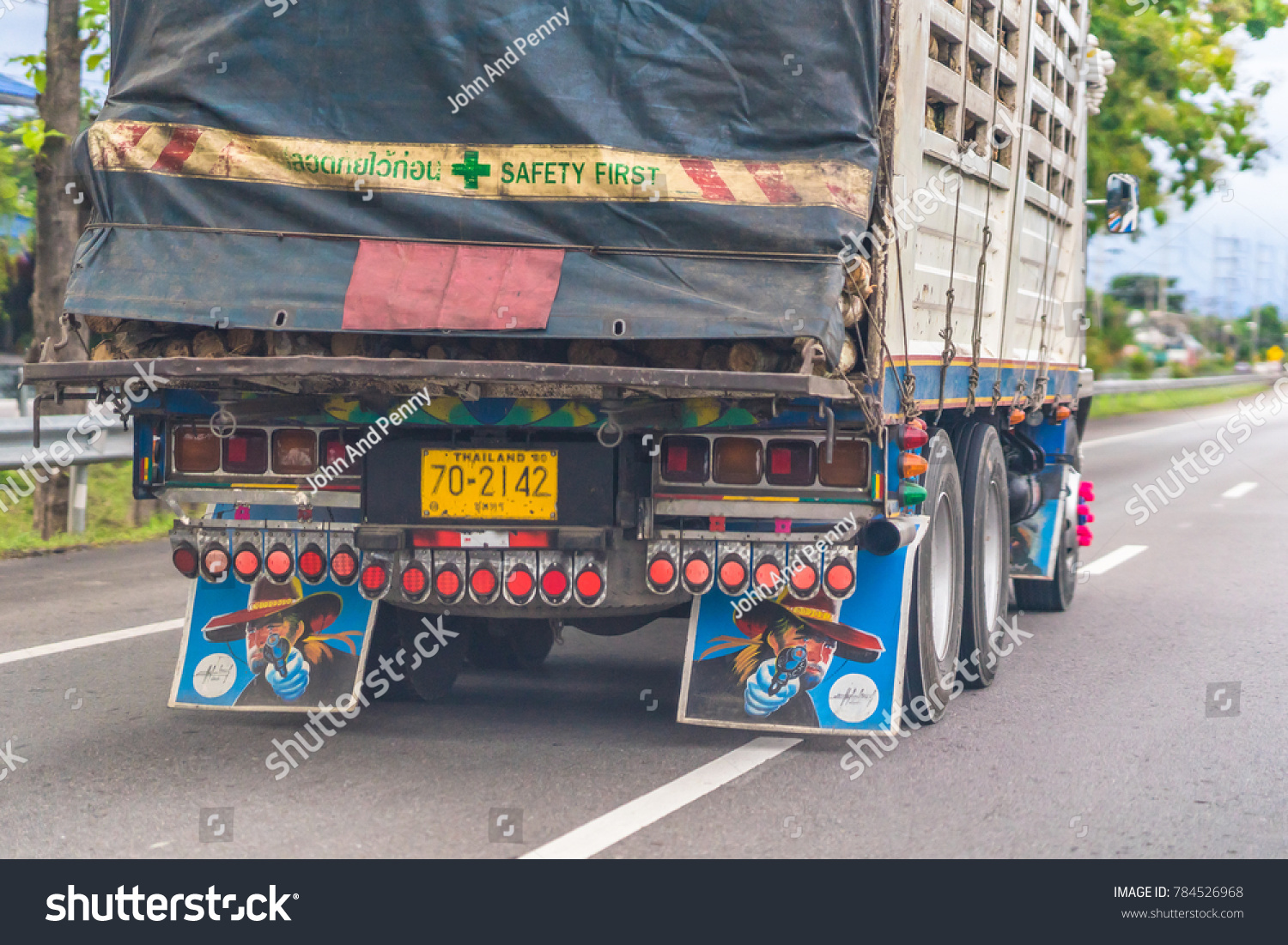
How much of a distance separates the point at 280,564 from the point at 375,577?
1.29 feet

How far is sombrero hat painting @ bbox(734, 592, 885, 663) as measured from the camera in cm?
559

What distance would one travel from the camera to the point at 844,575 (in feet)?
17.9

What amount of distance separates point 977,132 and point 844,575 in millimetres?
2287

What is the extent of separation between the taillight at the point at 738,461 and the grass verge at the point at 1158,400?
2481 centimetres

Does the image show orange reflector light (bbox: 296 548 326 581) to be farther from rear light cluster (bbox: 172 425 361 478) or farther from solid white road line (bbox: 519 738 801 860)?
solid white road line (bbox: 519 738 801 860)

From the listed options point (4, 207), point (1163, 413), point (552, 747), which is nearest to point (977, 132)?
point (552, 747)

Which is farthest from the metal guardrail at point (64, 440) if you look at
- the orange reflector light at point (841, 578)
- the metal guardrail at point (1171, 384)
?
the metal guardrail at point (1171, 384)

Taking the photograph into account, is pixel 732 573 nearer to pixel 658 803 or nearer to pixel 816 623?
pixel 816 623

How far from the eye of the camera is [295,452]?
5770 mm

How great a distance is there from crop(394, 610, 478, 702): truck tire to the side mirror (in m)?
5.07

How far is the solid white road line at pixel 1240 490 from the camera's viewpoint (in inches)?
730
